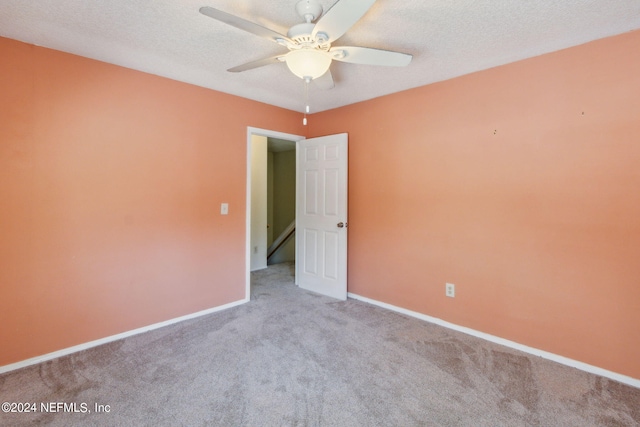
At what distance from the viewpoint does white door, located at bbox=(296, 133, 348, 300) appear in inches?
139

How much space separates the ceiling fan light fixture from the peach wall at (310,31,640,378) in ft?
4.99

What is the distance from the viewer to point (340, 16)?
1412 mm

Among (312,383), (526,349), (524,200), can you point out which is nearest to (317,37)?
(524,200)

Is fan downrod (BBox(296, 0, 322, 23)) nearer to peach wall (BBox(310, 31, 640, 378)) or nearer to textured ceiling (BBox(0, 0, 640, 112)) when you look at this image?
textured ceiling (BBox(0, 0, 640, 112))

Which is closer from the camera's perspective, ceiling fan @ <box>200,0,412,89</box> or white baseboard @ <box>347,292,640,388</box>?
ceiling fan @ <box>200,0,412,89</box>

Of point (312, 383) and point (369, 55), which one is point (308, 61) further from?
point (312, 383)

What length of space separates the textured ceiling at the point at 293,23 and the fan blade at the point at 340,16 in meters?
0.25

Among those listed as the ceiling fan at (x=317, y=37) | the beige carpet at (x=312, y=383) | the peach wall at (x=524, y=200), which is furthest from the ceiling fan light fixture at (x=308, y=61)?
the beige carpet at (x=312, y=383)

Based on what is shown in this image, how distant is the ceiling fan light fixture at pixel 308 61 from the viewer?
5.71 feet

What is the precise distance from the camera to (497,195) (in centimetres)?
251

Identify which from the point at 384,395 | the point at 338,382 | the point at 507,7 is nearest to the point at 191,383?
the point at 338,382

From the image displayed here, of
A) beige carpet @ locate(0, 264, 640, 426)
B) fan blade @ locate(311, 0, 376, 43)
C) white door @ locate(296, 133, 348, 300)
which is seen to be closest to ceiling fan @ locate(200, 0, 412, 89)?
fan blade @ locate(311, 0, 376, 43)

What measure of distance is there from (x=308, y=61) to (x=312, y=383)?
2045 mm

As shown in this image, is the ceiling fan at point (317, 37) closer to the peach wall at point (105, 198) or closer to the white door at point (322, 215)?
the peach wall at point (105, 198)
